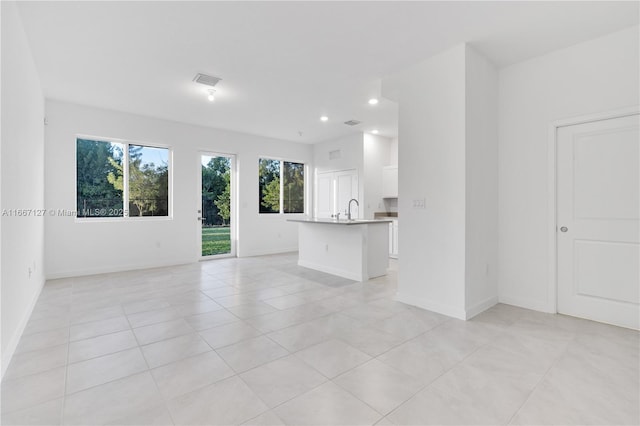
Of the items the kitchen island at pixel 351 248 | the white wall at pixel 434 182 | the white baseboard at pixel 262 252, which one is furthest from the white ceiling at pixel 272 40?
the white baseboard at pixel 262 252

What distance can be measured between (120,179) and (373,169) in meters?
5.26

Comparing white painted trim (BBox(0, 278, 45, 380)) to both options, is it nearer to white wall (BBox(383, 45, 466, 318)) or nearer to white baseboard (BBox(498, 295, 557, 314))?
white wall (BBox(383, 45, 466, 318))

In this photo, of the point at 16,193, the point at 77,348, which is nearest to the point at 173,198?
the point at 16,193

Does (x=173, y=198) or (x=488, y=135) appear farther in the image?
(x=173, y=198)

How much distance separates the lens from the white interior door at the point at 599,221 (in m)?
2.94

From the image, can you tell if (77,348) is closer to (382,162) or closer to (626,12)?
(626,12)

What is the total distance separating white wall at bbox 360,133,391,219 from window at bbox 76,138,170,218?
14.0 ft

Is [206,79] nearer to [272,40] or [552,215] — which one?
[272,40]

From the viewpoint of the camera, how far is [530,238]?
11.5ft

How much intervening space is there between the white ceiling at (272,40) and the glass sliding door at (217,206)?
218 cm

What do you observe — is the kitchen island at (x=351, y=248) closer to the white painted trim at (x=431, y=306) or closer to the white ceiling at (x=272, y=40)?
the white painted trim at (x=431, y=306)

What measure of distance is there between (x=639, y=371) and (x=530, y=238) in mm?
1603

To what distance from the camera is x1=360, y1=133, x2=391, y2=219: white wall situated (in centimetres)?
715

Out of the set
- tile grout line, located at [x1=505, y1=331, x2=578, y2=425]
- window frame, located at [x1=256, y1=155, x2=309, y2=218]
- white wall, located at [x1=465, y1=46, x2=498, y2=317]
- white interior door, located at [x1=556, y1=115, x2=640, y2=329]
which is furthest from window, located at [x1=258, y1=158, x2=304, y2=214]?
tile grout line, located at [x1=505, y1=331, x2=578, y2=425]
